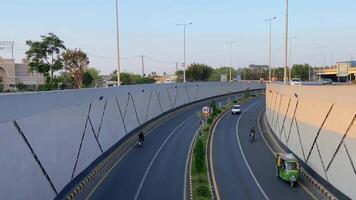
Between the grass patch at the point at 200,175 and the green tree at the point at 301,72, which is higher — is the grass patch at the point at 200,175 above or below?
below

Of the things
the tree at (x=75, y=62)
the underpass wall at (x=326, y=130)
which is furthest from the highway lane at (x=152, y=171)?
the tree at (x=75, y=62)

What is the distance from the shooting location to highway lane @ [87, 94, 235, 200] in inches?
1158

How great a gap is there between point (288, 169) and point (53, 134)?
50.3ft

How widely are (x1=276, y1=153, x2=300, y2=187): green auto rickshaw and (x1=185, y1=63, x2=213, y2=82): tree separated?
104m

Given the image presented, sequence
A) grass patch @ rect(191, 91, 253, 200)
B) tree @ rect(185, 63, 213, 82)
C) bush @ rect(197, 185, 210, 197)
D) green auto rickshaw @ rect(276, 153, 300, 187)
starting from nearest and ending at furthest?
bush @ rect(197, 185, 210, 197), grass patch @ rect(191, 91, 253, 200), green auto rickshaw @ rect(276, 153, 300, 187), tree @ rect(185, 63, 213, 82)

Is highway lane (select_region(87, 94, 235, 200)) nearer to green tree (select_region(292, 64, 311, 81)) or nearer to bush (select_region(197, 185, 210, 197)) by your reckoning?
bush (select_region(197, 185, 210, 197))

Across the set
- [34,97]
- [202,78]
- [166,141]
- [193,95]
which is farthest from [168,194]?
[202,78]

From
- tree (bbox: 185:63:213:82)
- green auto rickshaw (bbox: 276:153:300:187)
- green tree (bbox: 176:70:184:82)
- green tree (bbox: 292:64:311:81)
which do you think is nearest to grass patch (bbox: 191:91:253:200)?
green auto rickshaw (bbox: 276:153:300:187)

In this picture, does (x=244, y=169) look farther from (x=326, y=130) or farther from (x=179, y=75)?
(x=179, y=75)

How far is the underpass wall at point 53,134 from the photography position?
20891 millimetres

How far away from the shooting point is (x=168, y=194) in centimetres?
2912

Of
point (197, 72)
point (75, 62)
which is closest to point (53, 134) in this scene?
point (75, 62)

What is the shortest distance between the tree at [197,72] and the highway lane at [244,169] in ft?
252

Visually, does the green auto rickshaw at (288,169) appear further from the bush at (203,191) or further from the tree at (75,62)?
the tree at (75,62)
